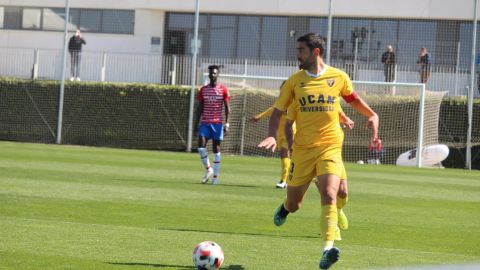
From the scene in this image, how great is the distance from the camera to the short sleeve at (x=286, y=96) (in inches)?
408

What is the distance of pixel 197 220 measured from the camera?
13.2 meters

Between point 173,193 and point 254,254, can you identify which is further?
point 173,193

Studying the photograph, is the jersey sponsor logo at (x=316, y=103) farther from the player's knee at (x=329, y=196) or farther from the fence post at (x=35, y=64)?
the fence post at (x=35, y=64)

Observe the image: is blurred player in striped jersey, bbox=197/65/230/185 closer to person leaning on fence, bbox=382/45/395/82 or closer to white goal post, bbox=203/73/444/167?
white goal post, bbox=203/73/444/167

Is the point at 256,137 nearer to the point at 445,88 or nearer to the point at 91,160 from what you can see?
the point at 445,88

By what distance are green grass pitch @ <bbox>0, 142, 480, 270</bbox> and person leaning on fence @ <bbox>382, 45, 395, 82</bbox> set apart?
11.6m

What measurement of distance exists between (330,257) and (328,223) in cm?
79

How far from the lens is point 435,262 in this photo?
991 cm

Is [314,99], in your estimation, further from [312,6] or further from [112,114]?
[312,6]

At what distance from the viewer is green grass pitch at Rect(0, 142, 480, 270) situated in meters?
9.80

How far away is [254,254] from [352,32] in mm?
32895

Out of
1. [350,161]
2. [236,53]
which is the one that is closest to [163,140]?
[350,161]

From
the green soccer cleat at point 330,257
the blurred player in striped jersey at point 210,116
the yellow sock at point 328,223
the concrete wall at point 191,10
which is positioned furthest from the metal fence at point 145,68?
the green soccer cleat at point 330,257

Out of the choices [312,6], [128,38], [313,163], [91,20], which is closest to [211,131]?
[313,163]
